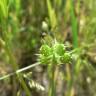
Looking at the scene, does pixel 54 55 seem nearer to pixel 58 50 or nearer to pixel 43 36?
pixel 58 50

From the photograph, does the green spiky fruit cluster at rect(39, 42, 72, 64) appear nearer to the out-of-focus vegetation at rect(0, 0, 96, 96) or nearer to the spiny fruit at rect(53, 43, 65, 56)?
the spiny fruit at rect(53, 43, 65, 56)

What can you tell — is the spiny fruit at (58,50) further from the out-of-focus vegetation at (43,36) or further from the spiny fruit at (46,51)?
the out-of-focus vegetation at (43,36)

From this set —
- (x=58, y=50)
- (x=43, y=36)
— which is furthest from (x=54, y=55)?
(x=43, y=36)

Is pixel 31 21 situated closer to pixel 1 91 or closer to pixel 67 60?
pixel 1 91

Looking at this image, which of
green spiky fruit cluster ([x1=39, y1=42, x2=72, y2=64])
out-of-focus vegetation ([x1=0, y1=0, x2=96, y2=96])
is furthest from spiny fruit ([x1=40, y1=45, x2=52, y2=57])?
out-of-focus vegetation ([x1=0, y1=0, x2=96, y2=96])

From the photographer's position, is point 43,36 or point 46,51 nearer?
point 46,51

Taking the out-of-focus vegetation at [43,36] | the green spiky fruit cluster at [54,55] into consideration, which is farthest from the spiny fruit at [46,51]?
the out-of-focus vegetation at [43,36]

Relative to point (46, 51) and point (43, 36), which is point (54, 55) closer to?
point (46, 51)

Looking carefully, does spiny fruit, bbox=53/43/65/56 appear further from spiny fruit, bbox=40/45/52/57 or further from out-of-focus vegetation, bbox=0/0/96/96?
out-of-focus vegetation, bbox=0/0/96/96

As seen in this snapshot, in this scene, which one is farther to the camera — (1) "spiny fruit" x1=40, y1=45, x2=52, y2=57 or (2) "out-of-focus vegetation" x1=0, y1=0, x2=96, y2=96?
(2) "out-of-focus vegetation" x1=0, y1=0, x2=96, y2=96

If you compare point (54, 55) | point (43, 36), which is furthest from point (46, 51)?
point (43, 36)
